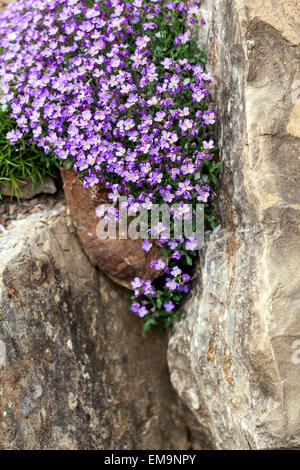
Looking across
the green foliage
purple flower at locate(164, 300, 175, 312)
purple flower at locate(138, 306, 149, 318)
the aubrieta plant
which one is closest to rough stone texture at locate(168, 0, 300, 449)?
the aubrieta plant

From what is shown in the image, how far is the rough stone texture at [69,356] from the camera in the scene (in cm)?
325

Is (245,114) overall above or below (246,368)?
above

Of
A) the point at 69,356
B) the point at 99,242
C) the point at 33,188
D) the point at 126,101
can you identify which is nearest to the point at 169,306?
the point at 99,242

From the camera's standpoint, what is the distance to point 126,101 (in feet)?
11.0

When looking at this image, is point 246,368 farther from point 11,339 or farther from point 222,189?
point 11,339

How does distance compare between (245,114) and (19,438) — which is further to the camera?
(19,438)

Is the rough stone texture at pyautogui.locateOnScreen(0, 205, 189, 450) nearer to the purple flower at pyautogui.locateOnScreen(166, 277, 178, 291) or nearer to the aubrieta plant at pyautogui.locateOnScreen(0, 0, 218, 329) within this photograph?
the aubrieta plant at pyautogui.locateOnScreen(0, 0, 218, 329)

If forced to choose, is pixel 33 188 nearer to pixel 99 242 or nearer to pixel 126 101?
pixel 99 242

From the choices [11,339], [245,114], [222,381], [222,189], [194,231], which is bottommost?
[222,381]

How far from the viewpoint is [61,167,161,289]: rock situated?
139 inches

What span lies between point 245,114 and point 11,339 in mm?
2023

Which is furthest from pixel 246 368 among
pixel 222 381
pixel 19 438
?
pixel 19 438

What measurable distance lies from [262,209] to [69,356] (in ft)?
5.74

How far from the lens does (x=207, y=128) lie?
3377 millimetres
